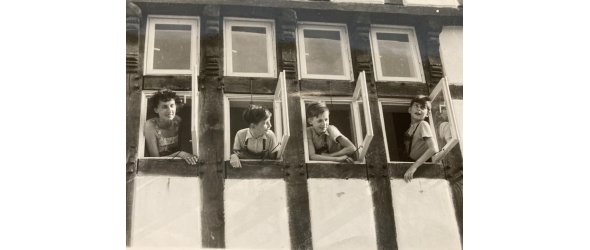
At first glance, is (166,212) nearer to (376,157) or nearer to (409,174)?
(376,157)

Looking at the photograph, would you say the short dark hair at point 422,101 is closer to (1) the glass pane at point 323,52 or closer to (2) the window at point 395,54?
(2) the window at point 395,54

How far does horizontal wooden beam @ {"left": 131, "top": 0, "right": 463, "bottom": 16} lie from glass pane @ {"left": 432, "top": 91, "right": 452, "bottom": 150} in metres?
0.48

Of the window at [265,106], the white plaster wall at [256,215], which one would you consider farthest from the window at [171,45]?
the white plaster wall at [256,215]

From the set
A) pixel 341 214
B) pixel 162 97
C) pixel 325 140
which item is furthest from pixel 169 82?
pixel 341 214

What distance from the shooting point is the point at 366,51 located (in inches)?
146

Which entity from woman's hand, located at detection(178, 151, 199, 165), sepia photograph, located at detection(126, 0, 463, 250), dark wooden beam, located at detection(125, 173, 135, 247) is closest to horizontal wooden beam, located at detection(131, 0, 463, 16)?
sepia photograph, located at detection(126, 0, 463, 250)

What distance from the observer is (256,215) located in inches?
131

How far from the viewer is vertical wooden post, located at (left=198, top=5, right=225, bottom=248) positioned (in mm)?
3289

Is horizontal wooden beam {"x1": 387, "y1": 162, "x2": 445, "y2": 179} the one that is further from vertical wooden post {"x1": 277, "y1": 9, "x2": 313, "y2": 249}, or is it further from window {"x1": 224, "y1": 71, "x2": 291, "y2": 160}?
window {"x1": 224, "y1": 71, "x2": 291, "y2": 160}

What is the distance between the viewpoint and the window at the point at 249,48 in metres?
3.59

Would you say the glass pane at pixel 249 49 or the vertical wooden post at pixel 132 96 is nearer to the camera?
the vertical wooden post at pixel 132 96

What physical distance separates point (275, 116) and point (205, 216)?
0.63 m

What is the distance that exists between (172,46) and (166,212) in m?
0.89
